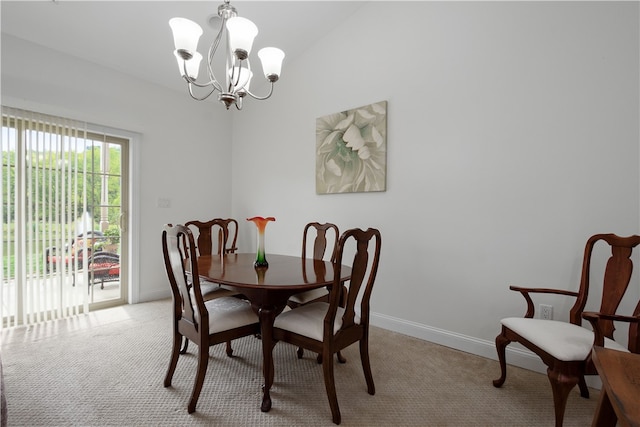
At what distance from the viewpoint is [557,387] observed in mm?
1371

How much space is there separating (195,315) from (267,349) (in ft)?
1.45

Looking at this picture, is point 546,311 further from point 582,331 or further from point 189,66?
point 189,66

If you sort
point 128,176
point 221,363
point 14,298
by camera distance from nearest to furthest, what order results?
1. point 221,363
2. point 14,298
3. point 128,176

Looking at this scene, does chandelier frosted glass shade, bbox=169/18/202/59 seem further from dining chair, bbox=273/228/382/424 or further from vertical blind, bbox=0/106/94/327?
vertical blind, bbox=0/106/94/327

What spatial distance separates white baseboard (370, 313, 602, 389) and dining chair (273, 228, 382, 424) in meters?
0.98

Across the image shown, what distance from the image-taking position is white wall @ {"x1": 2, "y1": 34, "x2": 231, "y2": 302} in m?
2.62

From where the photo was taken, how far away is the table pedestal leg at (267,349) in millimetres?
1559

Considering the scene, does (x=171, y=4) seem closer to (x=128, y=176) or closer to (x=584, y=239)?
(x=128, y=176)

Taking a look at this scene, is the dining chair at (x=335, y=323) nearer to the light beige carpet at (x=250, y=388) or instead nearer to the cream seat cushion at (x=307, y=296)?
the light beige carpet at (x=250, y=388)

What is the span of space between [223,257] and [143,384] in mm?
974

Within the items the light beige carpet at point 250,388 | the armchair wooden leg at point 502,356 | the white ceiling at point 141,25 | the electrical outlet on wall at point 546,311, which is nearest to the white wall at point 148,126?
the white ceiling at point 141,25

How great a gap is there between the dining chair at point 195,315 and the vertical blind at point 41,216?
1.92 m

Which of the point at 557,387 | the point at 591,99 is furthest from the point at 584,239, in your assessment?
the point at 557,387

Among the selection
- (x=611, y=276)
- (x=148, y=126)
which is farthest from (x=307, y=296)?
(x=148, y=126)
